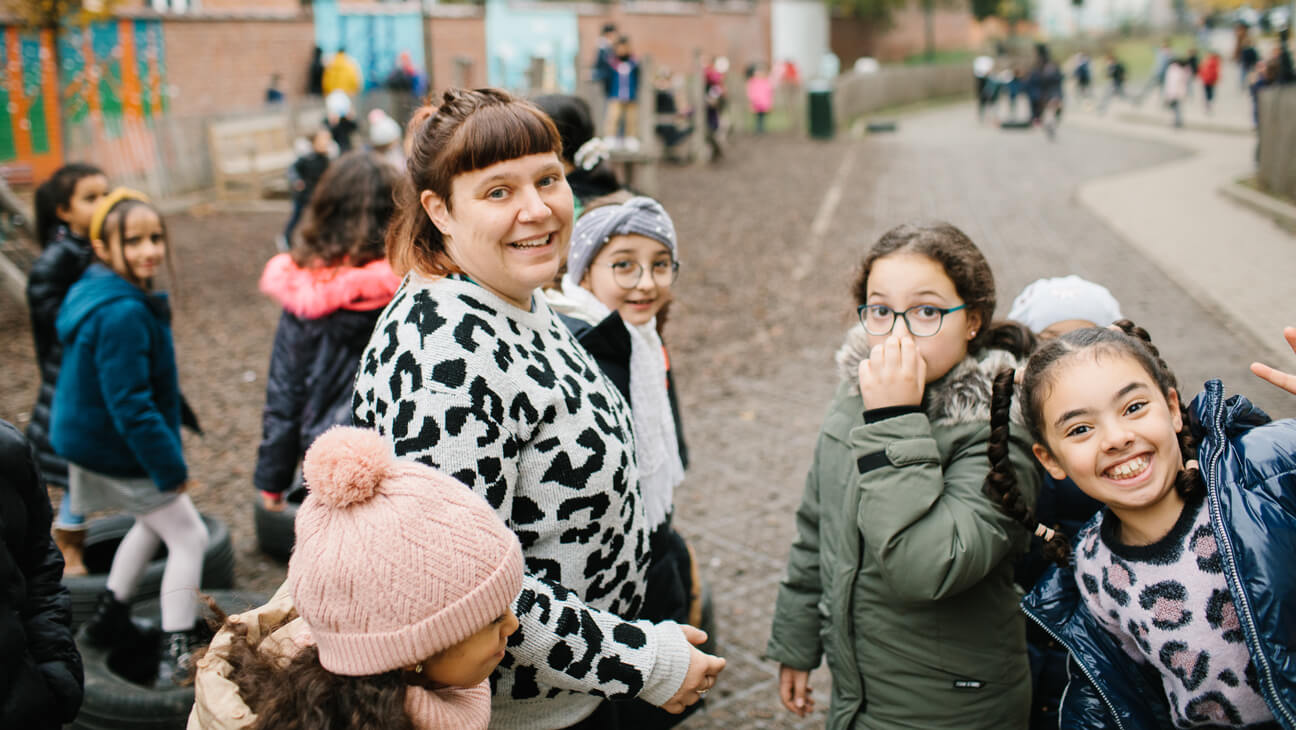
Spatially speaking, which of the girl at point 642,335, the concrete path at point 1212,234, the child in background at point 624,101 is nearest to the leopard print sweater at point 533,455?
the girl at point 642,335

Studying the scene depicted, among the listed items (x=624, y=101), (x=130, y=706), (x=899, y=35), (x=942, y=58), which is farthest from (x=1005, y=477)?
(x=942, y=58)

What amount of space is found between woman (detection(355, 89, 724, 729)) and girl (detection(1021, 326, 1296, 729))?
2.73 ft

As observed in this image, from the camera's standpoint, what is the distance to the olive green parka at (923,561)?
2111 millimetres

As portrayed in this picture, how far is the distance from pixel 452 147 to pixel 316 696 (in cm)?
101

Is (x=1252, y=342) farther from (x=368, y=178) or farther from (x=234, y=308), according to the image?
(x=234, y=308)

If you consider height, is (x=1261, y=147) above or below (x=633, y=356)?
above

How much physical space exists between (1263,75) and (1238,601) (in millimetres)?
21557

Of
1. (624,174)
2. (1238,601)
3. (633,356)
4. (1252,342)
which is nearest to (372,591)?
(633,356)

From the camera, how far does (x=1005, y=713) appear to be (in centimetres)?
232

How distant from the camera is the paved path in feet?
15.9

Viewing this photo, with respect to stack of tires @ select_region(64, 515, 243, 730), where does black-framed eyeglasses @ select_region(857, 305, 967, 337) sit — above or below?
above

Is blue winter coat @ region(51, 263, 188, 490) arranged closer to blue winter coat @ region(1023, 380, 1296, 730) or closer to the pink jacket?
blue winter coat @ region(1023, 380, 1296, 730)

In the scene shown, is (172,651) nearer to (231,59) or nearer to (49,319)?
(49,319)

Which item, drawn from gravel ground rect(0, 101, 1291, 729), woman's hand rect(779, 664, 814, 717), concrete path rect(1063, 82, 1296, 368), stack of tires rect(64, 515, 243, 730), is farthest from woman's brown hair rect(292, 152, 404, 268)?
concrete path rect(1063, 82, 1296, 368)
